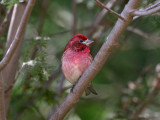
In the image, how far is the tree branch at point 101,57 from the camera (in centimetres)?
308

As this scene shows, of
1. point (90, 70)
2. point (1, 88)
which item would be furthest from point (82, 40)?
point (1, 88)

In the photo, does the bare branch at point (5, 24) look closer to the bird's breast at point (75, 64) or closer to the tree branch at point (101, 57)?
the bird's breast at point (75, 64)

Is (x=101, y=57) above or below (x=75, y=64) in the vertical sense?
above

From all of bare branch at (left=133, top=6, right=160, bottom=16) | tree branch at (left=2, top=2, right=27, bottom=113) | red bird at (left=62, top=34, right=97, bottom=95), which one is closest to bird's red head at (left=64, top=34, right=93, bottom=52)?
red bird at (left=62, top=34, right=97, bottom=95)

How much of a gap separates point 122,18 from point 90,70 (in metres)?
0.61

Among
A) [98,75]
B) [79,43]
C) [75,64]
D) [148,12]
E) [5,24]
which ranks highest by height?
[148,12]

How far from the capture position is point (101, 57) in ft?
10.7

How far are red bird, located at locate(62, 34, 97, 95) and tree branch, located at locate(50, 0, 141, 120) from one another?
1.06 meters

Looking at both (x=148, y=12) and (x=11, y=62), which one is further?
(x=11, y=62)

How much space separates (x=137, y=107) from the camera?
615 cm

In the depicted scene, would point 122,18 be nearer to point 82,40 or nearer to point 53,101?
point 82,40

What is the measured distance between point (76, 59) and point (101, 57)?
1450 mm

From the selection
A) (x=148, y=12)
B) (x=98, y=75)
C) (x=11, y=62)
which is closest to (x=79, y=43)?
(x=11, y=62)

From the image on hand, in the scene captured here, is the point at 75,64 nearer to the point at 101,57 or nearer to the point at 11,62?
the point at 11,62
